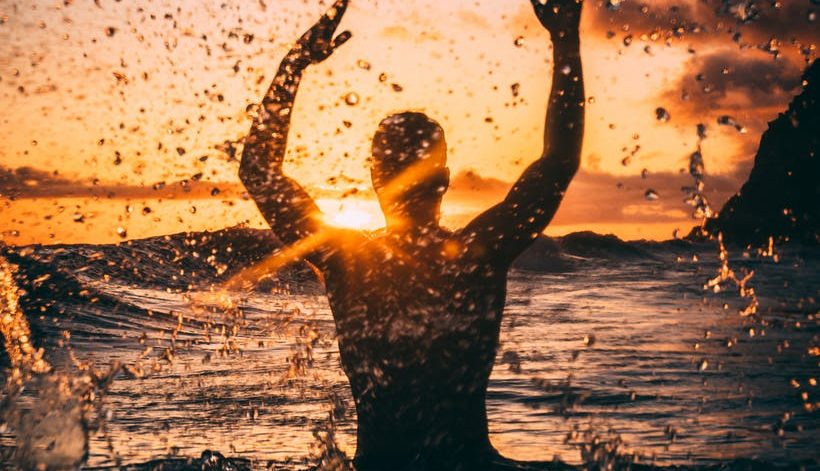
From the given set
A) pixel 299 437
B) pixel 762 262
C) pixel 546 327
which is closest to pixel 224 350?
pixel 546 327

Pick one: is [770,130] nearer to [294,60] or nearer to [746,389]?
[746,389]

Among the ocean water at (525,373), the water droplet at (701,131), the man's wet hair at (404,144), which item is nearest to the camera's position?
the man's wet hair at (404,144)

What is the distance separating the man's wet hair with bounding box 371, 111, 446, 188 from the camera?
245 centimetres

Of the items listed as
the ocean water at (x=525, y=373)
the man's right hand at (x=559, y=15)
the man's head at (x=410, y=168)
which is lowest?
the ocean water at (x=525, y=373)

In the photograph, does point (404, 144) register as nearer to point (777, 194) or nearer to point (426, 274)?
point (426, 274)

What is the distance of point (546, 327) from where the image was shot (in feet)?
44.8

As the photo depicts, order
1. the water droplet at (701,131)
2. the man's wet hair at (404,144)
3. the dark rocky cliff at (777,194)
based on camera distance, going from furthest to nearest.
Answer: the dark rocky cliff at (777,194) < the water droplet at (701,131) < the man's wet hair at (404,144)

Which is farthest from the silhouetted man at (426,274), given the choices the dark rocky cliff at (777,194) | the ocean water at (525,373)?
the dark rocky cliff at (777,194)

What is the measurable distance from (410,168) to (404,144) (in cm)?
8

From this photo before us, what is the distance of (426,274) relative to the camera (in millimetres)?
2535

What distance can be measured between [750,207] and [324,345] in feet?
150

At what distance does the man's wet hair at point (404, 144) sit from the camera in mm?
2451

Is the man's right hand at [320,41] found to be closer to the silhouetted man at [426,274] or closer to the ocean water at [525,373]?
the silhouetted man at [426,274]

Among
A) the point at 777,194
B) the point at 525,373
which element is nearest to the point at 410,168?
the point at 525,373
